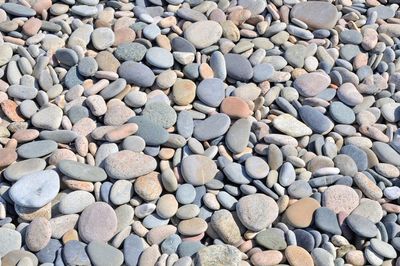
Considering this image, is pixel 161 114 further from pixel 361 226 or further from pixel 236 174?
pixel 361 226

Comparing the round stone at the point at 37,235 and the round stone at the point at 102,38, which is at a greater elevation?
the round stone at the point at 102,38

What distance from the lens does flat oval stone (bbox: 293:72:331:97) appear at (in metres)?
1.57

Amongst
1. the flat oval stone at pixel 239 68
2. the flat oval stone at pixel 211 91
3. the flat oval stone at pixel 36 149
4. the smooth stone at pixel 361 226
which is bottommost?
the smooth stone at pixel 361 226

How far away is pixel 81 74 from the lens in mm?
1546

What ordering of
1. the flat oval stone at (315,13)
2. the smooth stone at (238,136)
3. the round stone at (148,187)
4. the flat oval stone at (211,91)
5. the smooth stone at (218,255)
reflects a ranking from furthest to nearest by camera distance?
the flat oval stone at (315,13) < the flat oval stone at (211,91) < the smooth stone at (238,136) < the round stone at (148,187) < the smooth stone at (218,255)

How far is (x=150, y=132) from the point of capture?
1.38 metres

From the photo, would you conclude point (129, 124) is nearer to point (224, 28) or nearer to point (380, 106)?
point (224, 28)

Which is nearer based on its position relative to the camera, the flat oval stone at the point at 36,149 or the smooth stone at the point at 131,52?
the flat oval stone at the point at 36,149

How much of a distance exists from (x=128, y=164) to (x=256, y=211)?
31 cm

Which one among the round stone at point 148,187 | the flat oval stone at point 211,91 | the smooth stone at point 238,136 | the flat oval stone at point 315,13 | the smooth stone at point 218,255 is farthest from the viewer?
A: the flat oval stone at point 315,13

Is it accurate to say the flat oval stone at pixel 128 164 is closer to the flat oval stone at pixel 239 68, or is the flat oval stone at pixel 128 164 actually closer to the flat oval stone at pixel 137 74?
the flat oval stone at pixel 137 74

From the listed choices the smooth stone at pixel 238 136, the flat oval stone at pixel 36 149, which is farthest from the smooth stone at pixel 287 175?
the flat oval stone at pixel 36 149

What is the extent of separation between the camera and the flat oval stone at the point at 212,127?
1417 mm

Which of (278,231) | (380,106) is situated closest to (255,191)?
(278,231)
